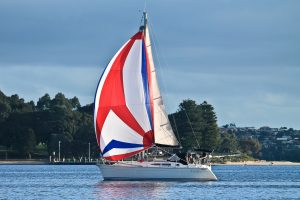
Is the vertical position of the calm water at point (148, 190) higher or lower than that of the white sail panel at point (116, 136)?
lower

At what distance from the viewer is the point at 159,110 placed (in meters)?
94.8

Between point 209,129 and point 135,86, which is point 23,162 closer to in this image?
point 209,129

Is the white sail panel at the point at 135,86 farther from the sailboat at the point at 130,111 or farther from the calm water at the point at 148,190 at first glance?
the calm water at the point at 148,190

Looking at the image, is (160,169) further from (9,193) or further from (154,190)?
(9,193)

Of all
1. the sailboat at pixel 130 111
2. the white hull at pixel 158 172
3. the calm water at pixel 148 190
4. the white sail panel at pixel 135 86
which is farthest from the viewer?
the white sail panel at pixel 135 86

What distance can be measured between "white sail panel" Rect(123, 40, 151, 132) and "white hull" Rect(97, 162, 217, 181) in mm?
3930

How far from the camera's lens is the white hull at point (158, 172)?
298 ft

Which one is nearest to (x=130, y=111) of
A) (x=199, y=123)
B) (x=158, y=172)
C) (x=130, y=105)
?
(x=130, y=105)

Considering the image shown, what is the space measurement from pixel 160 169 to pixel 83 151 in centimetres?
9881

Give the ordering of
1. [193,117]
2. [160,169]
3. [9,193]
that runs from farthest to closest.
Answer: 1. [193,117]
2. [160,169]
3. [9,193]

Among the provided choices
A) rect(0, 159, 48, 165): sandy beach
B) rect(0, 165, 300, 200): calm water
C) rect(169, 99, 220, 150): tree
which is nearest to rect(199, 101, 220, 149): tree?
rect(169, 99, 220, 150): tree

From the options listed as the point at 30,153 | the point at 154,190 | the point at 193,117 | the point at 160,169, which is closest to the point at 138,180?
the point at 160,169

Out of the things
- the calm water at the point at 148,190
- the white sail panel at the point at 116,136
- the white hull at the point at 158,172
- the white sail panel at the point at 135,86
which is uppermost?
the white sail panel at the point at 135,86

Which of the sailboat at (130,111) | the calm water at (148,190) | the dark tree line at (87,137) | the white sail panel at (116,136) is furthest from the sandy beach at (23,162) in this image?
the white sail panel at (116,136)
